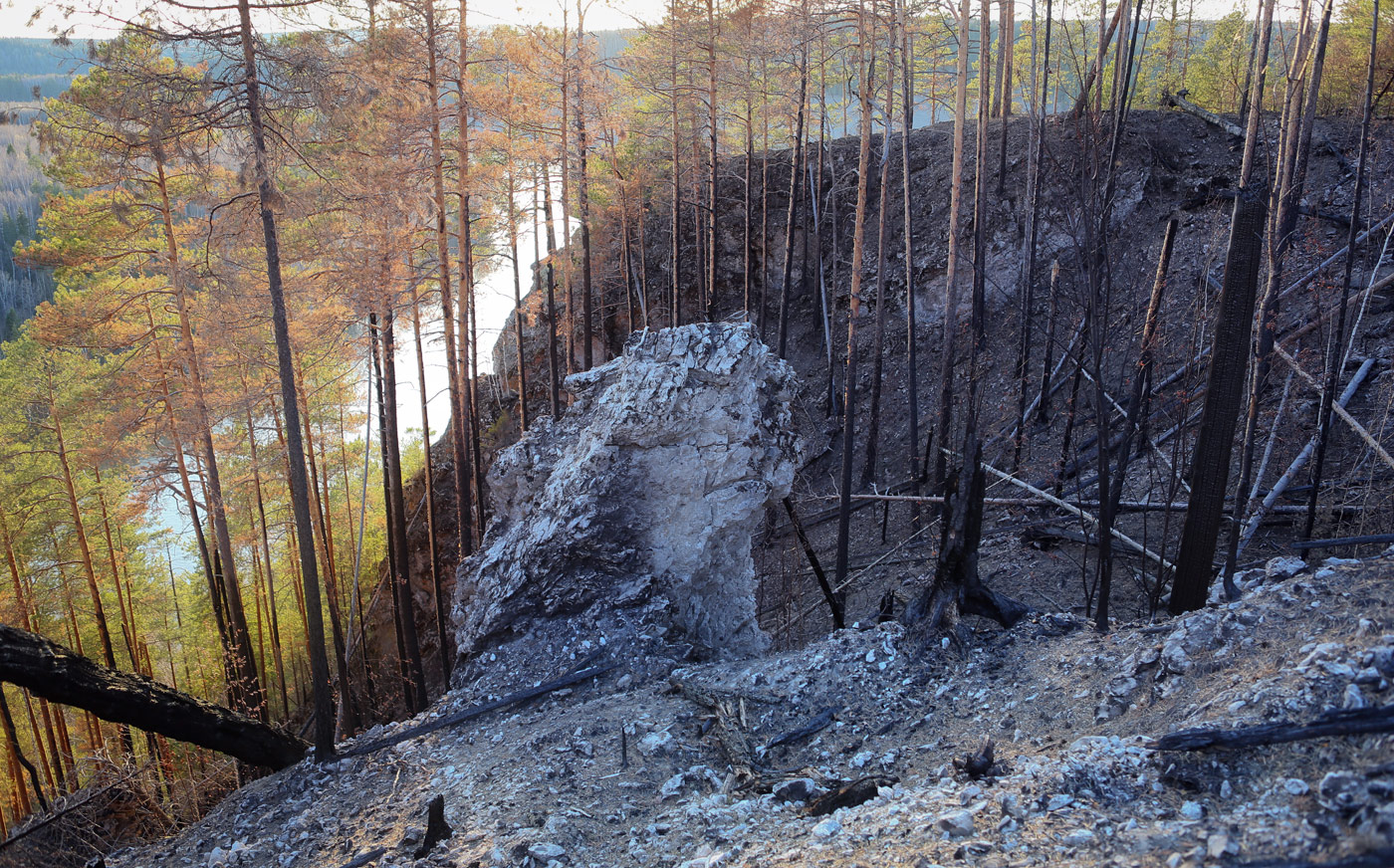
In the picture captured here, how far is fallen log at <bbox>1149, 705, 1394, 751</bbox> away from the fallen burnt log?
869 centimetres

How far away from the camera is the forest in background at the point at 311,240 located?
317 inches

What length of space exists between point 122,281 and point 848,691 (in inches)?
589

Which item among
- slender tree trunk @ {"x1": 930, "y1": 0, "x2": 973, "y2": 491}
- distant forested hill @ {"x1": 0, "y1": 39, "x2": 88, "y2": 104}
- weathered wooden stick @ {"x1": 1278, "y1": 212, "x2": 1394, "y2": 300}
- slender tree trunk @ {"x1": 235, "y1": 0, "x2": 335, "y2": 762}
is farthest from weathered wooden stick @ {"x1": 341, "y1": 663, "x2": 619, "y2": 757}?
weathered wooden stick @ {"x1": 1278, "y1": 212, "x2": 1394, "y2": 300}

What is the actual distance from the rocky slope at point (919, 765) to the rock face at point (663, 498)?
2.89ft

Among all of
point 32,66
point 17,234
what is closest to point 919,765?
point 17,234

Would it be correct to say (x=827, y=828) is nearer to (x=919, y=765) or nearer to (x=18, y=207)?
(x=919, y=765)

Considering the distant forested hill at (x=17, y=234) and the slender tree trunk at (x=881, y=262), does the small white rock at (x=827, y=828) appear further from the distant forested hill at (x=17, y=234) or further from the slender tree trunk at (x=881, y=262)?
the distant forested hill at (x=17, y=234)

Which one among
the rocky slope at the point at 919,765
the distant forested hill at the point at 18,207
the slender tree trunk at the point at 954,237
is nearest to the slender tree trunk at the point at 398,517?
the rocky slope at the point at 919,765

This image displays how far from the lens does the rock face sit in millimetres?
9047

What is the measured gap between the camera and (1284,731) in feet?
11.5

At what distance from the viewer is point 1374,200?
16.8 m

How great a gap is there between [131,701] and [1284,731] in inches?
370

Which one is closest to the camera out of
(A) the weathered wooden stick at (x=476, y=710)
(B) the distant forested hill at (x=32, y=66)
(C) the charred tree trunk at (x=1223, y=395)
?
(C) the charred tree trunk at (x=1223, y=395)

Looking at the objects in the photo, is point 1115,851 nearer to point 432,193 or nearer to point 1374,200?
point 432,193
